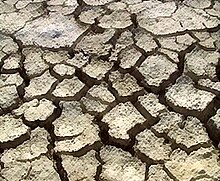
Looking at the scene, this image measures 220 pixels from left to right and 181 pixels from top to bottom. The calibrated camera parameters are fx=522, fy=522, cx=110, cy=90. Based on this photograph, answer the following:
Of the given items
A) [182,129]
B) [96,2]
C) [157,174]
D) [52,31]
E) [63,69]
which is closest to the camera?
[157,174]

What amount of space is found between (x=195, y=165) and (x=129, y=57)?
1.66ft

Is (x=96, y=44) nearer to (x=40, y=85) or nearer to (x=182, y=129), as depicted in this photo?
(x=40, y=85)

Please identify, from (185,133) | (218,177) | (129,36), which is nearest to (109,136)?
(185,133)

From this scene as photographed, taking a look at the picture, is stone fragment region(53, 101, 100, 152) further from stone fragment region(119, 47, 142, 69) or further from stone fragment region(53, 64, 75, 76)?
stone fragment region(119, 47, 142, 69)

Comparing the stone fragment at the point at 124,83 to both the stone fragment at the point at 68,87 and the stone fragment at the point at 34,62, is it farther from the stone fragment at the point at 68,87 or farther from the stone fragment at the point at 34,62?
the stone fragment at the point at 34,62

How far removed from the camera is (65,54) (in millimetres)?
1874

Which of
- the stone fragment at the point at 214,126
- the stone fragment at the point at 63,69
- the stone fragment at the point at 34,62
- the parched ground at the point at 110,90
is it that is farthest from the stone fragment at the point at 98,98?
the stone fragment at the point at 214,126

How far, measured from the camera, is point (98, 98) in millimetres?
1694

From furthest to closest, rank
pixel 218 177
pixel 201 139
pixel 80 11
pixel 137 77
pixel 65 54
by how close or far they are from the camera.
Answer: pixel 80 11
pixel 65 54
pixel 137 77
pixel 201 139
pixel 218 177

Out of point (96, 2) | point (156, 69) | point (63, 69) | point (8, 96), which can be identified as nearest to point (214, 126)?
point (156, 69)

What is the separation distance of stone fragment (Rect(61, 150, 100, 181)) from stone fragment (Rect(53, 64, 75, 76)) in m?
0.35

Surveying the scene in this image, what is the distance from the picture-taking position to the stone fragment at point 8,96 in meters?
1.71

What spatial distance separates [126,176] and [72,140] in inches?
8.2

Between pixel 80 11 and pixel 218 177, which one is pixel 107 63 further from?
pixel 218 177
